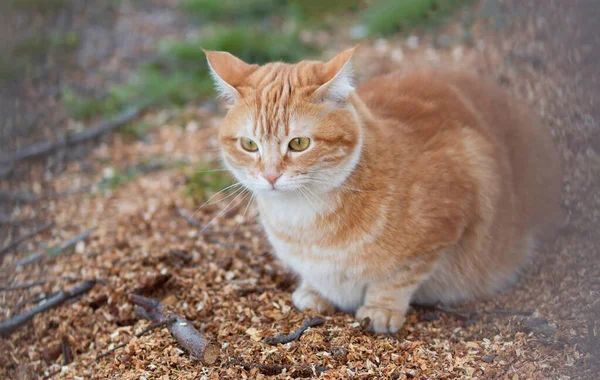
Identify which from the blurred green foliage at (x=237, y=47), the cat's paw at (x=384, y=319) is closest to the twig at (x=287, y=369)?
the cat's paw at (x=384, y=319)

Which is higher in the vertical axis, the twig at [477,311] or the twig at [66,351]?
the twig at [477,311]

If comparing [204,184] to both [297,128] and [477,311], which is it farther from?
[477,311]

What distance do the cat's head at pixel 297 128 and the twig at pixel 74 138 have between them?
2.79 meters

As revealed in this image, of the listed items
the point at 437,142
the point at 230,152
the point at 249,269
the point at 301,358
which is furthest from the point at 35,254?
the point at 437,142

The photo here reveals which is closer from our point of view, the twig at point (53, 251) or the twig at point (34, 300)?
the twig at point (34, 300)

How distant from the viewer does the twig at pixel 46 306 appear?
3.15 m

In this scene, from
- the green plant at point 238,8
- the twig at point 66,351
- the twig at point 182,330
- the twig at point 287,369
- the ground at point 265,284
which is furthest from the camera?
the green plant at point 238,8

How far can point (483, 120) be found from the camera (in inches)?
128

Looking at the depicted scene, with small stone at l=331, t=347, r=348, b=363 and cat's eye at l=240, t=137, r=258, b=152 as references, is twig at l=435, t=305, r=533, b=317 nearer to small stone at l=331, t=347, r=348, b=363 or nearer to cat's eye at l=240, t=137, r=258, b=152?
small stone at l=331, t=347, r=348, b=363

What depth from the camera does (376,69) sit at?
541cm

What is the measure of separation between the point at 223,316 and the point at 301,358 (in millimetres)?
563

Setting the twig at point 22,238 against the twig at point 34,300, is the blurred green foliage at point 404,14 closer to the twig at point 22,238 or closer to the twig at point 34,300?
the twig at point 22,238

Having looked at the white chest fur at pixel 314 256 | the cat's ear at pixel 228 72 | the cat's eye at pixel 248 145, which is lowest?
the white chest fur at pixel 314 256

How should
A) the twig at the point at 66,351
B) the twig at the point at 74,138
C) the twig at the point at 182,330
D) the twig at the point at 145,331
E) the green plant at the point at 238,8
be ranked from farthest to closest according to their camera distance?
the green plant at the point at 238,8 < the twig at the point at 74,138 < the twig at the point at 66,351 < the twig at the point at 145,331 < the twig at the point at 182,330
